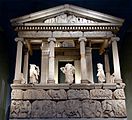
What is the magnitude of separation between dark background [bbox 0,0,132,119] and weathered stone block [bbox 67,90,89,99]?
2.34 m

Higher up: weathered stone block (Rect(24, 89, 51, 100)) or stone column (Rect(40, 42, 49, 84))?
stone column (Rect(40, 42, 49, 84))

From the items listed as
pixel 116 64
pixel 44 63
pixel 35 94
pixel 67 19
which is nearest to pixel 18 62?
pixel 44 63

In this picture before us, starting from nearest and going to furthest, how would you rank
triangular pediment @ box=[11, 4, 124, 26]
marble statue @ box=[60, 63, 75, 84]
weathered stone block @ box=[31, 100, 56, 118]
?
weathered stone block @ box=[31, 100, 56, 118], marble statue @ box=[60, 63, 75, 84], triangular pediment @ box=[11, 4, 124, 26]

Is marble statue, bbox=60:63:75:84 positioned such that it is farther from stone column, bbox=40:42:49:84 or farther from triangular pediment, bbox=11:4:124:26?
triangular pediment, bbox=11:4:124:26

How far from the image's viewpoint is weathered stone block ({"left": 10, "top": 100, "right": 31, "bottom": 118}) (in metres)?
6.98

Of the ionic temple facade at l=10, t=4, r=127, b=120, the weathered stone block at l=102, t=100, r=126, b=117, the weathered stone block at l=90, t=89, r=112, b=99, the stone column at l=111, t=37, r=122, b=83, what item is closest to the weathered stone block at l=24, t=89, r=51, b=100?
the ionic temple facade at l=10, t=4, r=127, b=120

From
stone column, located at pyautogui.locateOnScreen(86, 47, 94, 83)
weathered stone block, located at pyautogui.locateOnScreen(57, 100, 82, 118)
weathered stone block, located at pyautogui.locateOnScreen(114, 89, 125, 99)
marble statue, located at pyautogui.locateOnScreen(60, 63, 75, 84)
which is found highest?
stone column, located at pyautogui.locateOnScreen(86, 47, 94, 83)

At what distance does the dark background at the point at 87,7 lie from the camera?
9.06 m

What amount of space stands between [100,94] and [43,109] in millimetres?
1528

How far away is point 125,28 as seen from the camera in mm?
9883

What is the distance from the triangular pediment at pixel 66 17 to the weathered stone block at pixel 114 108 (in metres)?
2.30

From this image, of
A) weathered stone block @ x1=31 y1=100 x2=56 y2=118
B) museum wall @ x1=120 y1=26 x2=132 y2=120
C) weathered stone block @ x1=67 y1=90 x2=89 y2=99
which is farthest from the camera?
museum wall @ x1=120 y1=26 x2=132 y2=120

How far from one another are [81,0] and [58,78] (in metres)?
2.66
